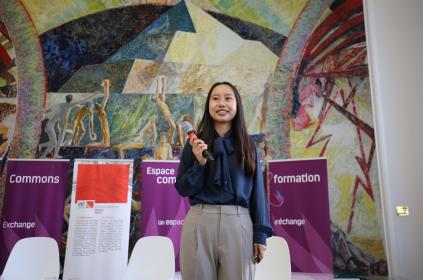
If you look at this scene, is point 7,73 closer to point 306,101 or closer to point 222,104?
point 306,101

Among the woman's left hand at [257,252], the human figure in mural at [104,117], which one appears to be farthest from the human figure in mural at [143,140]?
the woman's left hand at [257,252]

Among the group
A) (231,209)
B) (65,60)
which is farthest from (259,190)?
(65,60)

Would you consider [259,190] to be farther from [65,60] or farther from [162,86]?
[65,60]

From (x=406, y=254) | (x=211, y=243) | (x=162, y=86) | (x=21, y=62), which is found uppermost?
(x=21, y=62)

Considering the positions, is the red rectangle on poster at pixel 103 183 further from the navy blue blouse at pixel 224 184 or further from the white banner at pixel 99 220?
the navy blue blouse at pixel 224 184

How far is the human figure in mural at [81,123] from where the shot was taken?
460cm

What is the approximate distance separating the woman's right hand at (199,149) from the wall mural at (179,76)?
9.36ft

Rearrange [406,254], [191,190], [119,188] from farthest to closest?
[119,188] < [406,254] < [191,190]

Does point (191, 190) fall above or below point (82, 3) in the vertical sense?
below

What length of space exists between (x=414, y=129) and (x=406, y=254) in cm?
142

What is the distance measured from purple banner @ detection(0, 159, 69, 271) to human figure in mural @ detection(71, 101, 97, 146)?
412 millimetres

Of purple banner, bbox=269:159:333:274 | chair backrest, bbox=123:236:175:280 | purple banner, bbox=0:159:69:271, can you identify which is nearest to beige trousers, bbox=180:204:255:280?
chair backrest, bbox=123:236:175:280

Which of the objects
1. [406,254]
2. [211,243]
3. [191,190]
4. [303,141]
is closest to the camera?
[211,243]

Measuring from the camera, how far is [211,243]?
1.56 m
